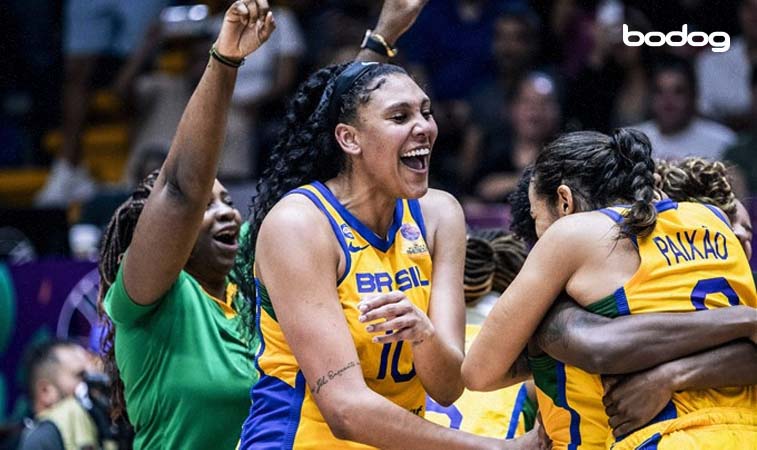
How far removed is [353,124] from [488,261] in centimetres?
106

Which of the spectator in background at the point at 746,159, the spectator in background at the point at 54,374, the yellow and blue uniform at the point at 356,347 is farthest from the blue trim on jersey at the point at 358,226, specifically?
the spectator in background at the point at 746,159

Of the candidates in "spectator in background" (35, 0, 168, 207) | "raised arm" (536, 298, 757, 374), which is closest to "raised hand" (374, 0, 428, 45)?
"raised arm" (536, 298, 757, 374)

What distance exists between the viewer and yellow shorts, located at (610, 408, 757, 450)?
301cm

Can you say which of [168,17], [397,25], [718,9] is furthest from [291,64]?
[397,25]

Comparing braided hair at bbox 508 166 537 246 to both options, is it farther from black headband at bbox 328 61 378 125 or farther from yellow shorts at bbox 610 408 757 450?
yellow shorts at bbox 610 408 757 450

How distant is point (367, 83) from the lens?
3479mm

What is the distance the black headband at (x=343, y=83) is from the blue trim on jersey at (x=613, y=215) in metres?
0.77

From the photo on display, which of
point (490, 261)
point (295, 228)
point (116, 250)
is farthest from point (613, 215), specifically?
point (116, 250)

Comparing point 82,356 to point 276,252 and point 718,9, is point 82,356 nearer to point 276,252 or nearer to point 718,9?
point 276,252

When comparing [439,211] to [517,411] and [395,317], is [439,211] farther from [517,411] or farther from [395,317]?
[517,411]

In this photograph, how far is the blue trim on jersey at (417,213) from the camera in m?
3.61

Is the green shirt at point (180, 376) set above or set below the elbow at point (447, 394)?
below

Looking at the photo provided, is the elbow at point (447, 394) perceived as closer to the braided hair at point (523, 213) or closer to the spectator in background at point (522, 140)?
the braided hair at point (523, 213)

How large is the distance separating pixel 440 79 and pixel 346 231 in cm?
582
